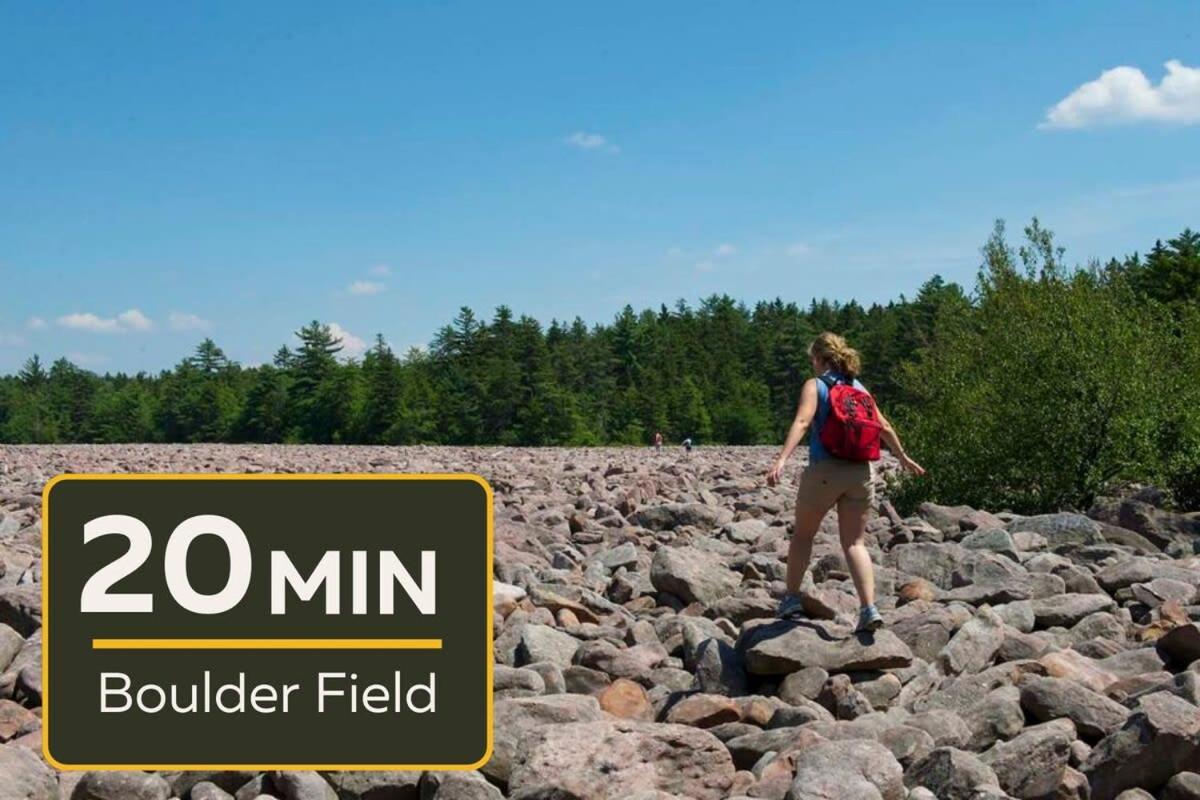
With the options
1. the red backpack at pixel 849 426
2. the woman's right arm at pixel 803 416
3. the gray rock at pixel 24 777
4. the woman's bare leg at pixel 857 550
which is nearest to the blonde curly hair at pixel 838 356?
the red backpack at pixel 849 426

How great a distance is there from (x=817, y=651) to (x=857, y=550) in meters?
0.79

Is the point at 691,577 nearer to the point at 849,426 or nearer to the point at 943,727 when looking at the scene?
the point at 849,426

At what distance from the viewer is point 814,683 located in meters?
A: 7.07

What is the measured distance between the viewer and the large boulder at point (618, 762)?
5.39 metres

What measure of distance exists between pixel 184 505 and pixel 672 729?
2.54 metres

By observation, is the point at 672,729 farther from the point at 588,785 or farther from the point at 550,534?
the point at 550,534

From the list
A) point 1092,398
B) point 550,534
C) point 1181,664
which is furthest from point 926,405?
point 1181,664

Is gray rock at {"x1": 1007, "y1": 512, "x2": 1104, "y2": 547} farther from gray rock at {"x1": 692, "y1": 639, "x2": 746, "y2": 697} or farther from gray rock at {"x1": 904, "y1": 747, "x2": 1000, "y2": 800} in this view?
gray rock at {"x1": 904, "y1": 747, "x2": 1000, "y2": 800}

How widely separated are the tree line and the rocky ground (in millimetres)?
4541

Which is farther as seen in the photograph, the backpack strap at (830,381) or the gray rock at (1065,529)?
the gray rock at (1065,529)

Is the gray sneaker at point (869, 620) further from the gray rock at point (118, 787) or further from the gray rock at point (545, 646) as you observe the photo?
the gray rock at point (118, 787)

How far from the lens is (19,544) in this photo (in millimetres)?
12625

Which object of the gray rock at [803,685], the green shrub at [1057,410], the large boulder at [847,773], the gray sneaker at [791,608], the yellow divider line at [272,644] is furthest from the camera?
the green shrub at [1057,410]

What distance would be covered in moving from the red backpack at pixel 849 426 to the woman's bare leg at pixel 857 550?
373mm
